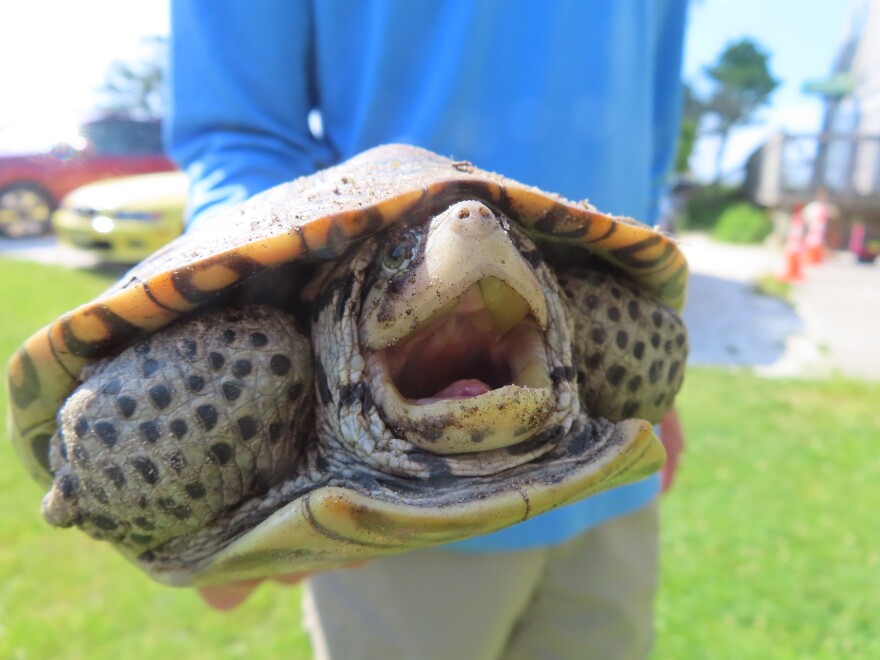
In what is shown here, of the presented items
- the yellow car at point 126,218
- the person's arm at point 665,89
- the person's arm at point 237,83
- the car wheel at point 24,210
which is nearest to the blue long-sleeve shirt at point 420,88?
the person's arm at point 237,83

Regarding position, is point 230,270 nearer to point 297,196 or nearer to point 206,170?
point 297,196

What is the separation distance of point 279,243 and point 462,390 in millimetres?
250

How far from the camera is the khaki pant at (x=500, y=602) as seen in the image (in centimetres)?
116

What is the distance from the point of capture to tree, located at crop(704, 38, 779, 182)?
28.5m

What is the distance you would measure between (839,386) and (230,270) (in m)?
4.04

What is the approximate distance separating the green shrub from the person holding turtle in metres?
10.3

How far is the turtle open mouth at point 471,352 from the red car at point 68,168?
642 centimetres

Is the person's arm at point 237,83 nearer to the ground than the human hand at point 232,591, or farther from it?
farther from it

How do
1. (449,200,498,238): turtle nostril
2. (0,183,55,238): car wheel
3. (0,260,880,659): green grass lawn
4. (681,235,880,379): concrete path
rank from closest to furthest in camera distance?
(449,200,498,238): turtle nostril
(0,260,880,659): green grass lawn
(681,235,880,379): concrete path
(0,183,55,238): car wheel

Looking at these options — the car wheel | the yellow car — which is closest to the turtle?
the yellow car

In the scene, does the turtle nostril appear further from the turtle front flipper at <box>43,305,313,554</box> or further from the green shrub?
the green shrub

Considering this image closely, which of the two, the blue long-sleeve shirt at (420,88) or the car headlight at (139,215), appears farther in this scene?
the car headlight at (139,215)

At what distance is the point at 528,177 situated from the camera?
1.17 m

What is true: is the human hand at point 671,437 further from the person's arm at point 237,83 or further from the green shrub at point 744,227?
the green shrub at point 744,227
